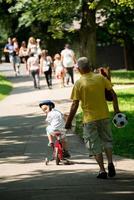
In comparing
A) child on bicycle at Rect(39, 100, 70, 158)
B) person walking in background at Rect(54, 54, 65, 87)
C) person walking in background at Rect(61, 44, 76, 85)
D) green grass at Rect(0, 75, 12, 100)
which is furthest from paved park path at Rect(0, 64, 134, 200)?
person walking in background at Rect(61, 44, 76, 85)

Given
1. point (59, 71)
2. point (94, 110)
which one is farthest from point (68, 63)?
point (94, 110)

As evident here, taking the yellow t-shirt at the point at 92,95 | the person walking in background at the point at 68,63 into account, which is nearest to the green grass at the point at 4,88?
the person walking in background at the point at 68,63

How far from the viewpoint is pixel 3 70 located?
41750 mm

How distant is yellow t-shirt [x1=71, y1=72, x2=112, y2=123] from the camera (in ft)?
34.3

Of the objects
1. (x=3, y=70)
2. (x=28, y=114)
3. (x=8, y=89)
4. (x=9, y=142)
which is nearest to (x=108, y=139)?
(x=9, y=142)

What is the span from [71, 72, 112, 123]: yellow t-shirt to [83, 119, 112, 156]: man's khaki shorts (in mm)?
86

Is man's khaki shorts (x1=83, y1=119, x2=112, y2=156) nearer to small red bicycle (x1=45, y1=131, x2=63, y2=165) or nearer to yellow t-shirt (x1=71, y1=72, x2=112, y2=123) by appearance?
yellow t-shirt (x1=71, y1=72, x2=112, y2=123)

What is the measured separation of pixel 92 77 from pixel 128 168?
6.52ft

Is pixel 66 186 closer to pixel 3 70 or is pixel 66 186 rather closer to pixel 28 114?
pixel 28 114

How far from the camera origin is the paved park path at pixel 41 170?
895 cm

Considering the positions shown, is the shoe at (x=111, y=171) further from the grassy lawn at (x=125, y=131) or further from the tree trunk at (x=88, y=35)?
the tree trunk at (x=88, y=35)

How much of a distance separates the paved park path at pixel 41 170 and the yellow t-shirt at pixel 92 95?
97cm

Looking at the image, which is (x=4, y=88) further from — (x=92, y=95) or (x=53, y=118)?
(x=92, y=95)

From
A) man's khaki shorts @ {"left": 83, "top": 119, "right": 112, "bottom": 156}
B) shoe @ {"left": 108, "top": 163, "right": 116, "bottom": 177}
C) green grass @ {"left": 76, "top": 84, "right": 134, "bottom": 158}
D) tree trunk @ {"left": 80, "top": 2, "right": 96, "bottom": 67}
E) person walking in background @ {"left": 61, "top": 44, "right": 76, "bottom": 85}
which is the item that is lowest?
green grass @ {"left": 76, "top": 84, "right": 134, "bottom": 158}
